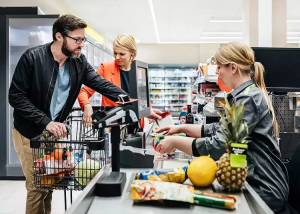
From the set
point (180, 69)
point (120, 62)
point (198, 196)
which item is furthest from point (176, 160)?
point (180, 69)

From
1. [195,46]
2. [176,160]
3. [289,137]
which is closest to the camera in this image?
[176,160]

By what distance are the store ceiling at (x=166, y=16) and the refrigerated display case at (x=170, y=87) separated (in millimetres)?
2094

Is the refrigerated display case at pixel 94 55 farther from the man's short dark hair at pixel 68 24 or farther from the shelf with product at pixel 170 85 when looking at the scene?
the shelf with product at pixel 170 85

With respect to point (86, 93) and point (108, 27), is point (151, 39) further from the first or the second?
point (86, 93)

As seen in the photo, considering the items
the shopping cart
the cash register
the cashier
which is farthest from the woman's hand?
the shopping cart

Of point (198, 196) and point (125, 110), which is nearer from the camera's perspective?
point (198, 196)

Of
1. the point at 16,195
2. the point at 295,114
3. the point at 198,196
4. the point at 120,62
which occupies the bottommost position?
the point at 16,195

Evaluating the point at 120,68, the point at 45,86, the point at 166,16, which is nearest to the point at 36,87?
the point at 45,86

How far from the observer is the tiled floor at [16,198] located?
10.8ft

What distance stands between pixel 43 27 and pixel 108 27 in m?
4.65

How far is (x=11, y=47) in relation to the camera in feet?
14.7

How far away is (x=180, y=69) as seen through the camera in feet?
40.6

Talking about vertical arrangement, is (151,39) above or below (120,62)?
above

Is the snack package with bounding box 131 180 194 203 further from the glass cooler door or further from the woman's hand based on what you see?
the glass cooler door
